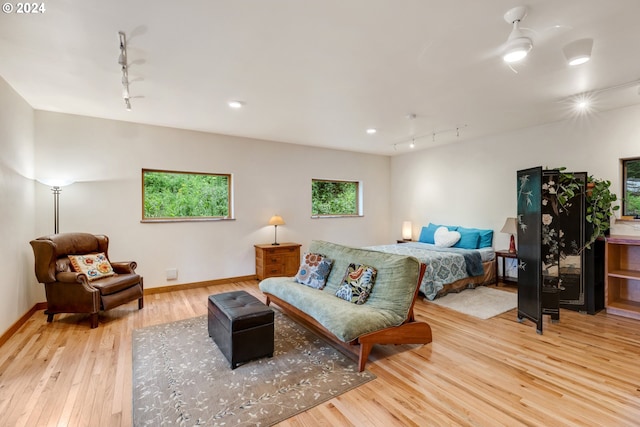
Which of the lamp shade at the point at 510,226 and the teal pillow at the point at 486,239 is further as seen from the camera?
the teal pillow at the point at 486,239

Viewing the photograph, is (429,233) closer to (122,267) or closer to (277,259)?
(277,259)

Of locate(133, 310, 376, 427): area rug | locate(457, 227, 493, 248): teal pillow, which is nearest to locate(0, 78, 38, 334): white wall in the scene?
locate(133, 310, 376, 427): area rug

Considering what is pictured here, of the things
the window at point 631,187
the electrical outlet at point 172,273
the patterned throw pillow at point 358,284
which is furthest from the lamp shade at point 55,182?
the window at point 631,187

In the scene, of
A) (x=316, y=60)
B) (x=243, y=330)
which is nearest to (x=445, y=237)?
(x=316, y=60)

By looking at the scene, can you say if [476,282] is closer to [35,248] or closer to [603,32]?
[603,32]

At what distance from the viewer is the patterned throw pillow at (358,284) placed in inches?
117

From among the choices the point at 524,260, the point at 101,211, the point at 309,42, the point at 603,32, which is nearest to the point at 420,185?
the point at 524,260

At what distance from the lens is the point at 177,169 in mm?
4902

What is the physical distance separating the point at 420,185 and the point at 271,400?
5660mm

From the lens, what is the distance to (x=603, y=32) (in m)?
2.24

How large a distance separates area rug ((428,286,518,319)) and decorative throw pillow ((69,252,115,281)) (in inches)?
175

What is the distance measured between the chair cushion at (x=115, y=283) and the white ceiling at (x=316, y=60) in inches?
85.8

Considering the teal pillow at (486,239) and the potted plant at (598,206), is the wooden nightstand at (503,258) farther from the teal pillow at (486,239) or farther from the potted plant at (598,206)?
the potted plant at (598,206)

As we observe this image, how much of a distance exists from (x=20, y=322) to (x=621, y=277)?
703 cm
